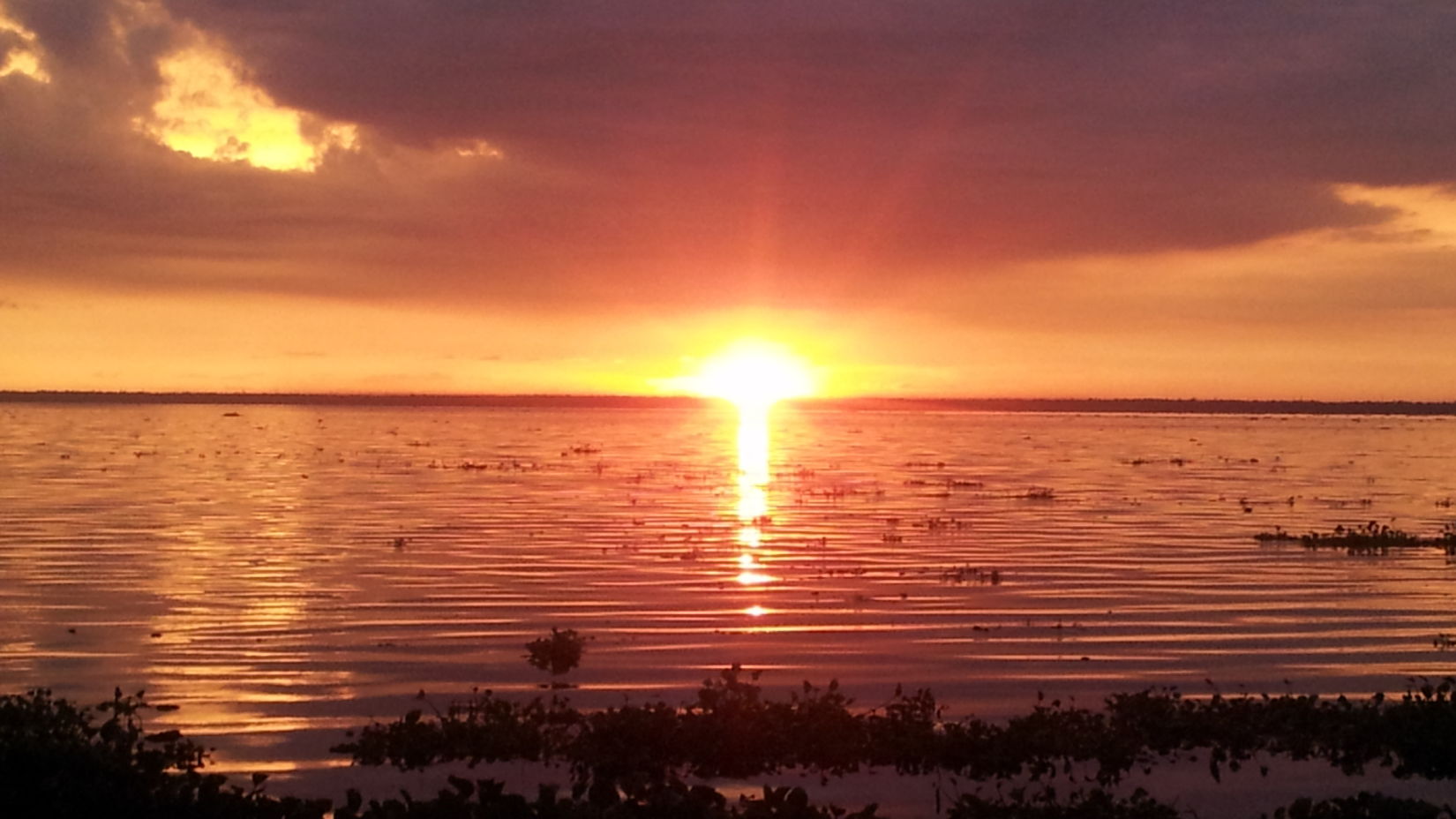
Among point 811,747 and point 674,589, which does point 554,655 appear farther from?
point 674,589

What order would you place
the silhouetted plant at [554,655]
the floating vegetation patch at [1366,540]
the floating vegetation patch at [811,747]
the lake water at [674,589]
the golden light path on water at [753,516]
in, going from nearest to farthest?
the floating vegetation patch at [811,747]
the lake water at [674,589]
the silhouetted plant at [554,655]
the golden light path on water at [753,516]
the floating vegetation patch at [1366,540]

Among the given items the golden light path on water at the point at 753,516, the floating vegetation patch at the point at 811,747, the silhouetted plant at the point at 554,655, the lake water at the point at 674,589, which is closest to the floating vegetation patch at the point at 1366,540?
the lake water at the point at 674,589

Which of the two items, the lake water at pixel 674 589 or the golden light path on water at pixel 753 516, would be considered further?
the golden light path on water at pixel 753 516

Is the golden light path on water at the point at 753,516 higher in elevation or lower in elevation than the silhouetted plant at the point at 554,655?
higher

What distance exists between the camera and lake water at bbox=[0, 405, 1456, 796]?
18234 mm

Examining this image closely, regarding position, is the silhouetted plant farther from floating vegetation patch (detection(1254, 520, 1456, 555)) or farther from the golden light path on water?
floating vegetation patch (detection(1254, 520, 1456, 555))

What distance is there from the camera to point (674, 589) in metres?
26.8

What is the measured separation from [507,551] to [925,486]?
85.1ft

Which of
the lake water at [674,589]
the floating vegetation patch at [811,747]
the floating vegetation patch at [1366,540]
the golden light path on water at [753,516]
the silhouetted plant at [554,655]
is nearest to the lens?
the floating vegetation patch at [811,747]

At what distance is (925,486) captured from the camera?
5453cm

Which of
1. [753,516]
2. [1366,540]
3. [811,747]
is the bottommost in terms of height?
[811,747]

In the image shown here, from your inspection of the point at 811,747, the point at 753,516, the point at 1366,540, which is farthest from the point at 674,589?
the point at 1366,540

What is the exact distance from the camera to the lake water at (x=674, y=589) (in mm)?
18234

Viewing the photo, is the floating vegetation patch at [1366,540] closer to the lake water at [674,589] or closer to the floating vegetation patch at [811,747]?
the lake water at [674,589]
